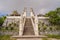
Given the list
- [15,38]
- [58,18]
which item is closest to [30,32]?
[15,38]

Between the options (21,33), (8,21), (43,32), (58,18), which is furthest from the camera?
(8,21)

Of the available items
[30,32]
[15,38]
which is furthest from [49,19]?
[15,38]

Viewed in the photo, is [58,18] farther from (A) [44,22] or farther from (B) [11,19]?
(B) [11,19]

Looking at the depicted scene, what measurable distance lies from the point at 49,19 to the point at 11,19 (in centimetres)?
810

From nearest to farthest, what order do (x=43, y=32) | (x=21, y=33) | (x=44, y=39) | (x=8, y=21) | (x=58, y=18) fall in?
1. (x=44, y=39)
2. (x=21, y=33)
3. (x=43, y=32)
4. (x=58, y=18)
5. (x=8, y=21)

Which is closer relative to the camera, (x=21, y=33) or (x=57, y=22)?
(x=21, y=33)

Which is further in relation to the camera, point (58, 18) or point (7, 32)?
point (58, 18)

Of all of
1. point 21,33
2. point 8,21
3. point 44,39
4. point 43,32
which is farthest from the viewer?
point 8,21

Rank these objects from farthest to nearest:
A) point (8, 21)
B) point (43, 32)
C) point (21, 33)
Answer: point (8, 21)
point (43, 32)
point (21, 33)

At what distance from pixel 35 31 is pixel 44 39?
4.86m

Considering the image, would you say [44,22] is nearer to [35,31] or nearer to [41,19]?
[41,19]

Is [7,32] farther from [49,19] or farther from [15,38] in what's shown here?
[49,19]

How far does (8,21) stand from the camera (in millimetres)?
46812

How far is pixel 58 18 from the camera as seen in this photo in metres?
43.5
